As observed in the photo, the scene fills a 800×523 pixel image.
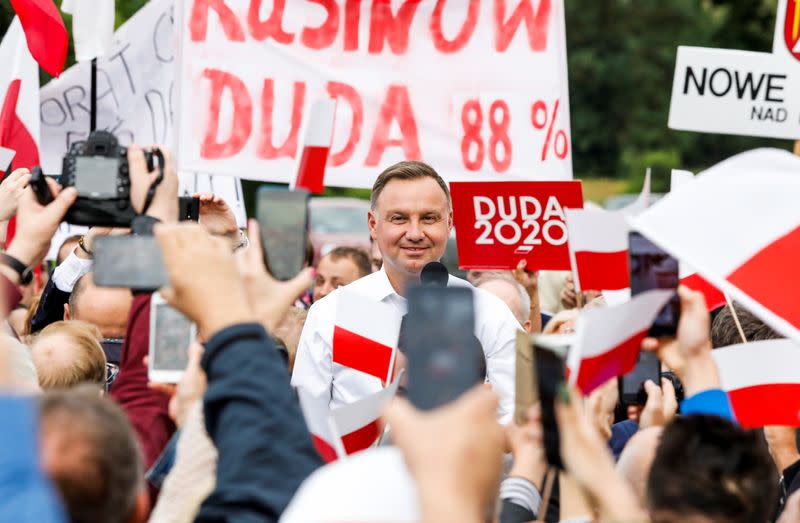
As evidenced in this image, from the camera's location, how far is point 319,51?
7090 millimetres

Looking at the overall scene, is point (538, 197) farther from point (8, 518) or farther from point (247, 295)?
point (8, 518)

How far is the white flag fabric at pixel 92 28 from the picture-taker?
7.19m

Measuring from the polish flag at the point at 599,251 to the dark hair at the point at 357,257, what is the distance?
333 cm

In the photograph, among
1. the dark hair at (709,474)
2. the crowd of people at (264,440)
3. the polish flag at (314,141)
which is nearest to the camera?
the crowd of people at (264,440)

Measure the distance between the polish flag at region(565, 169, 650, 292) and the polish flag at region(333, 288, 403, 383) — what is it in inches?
26.4

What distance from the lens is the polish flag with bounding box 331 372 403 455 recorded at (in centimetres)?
416

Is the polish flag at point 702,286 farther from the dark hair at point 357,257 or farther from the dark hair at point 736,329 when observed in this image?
the dark hair at point 357,257

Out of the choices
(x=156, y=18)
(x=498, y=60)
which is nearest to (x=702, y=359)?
(x=498, y=60)

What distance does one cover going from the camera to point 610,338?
2.76 meters

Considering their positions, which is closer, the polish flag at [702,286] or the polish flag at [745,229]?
the polish flag at [745,229]

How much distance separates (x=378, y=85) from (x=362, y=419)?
3189 mm

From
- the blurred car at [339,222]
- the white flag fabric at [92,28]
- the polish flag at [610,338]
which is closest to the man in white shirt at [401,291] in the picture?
the polish flag at [610,338]

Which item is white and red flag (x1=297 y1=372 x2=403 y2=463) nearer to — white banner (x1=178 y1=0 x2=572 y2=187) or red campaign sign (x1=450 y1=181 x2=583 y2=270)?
red campaign sign (x1=450 y1=181 x2=583 y2=270)

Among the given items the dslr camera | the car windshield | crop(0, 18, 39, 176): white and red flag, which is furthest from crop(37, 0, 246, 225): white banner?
the car windshield
